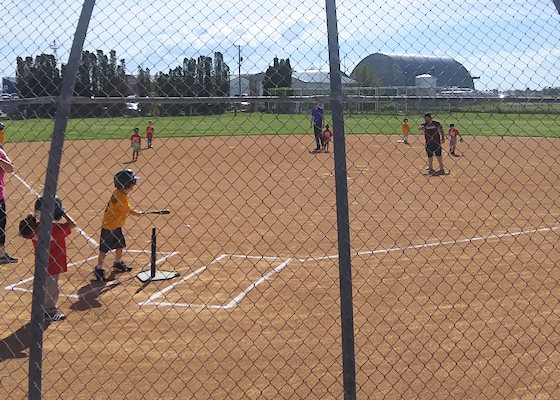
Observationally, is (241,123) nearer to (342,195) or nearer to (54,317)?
(54,317)

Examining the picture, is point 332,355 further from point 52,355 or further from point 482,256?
point 482,256

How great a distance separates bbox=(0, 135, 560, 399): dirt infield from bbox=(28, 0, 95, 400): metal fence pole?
6.55 ft

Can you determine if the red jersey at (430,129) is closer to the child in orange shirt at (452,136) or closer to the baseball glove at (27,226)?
the child in orange shirt at (452,136)

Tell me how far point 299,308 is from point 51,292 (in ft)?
9.62

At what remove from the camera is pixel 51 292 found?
25.9 ft

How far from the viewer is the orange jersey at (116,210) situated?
9.62 metres

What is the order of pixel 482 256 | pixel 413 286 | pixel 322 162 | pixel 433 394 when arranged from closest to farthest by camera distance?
pixel 433 394 < pixel 413 286 < pixel 482 256 < pixel 322 162

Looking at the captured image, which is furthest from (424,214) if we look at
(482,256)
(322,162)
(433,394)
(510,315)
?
(322,162)

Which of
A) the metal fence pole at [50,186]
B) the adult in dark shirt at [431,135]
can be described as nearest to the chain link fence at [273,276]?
the metal fence pole at [50,186]

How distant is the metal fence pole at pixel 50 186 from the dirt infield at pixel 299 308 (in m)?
2.00

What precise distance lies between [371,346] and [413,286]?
218cm

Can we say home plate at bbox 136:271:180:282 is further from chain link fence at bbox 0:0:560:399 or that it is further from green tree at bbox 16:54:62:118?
green tree at bbox 16:54:62:118

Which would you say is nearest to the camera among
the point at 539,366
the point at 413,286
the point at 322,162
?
the point at 539,366

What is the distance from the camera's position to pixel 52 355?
701 centimetres
